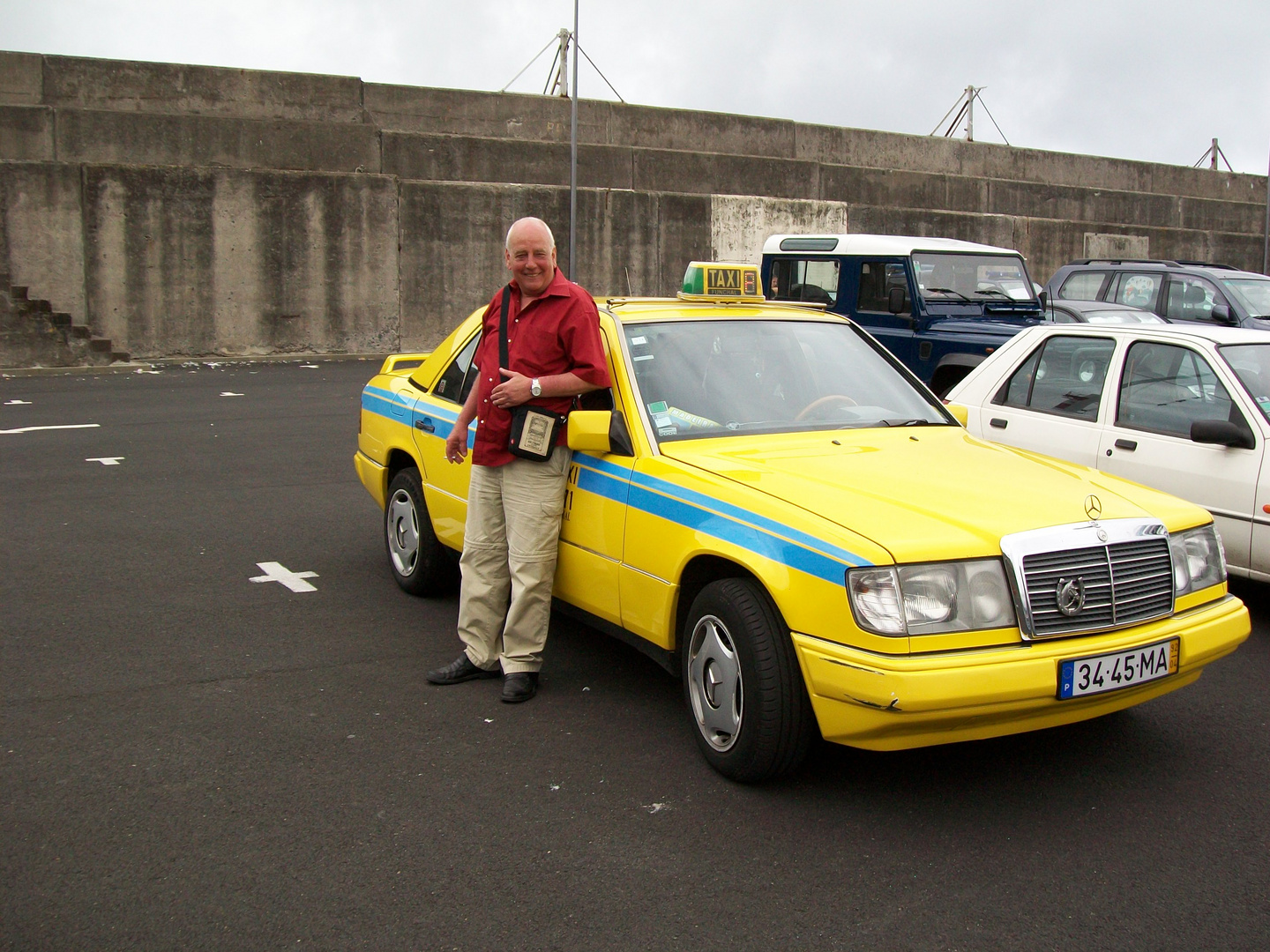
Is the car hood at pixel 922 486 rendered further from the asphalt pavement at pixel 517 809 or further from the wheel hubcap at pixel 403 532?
the wheel hubcap at pixel 403 532

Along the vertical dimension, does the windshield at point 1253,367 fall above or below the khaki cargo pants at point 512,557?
above

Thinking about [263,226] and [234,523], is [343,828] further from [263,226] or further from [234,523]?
[263,226]

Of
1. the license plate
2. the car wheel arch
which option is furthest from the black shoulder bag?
the license plate

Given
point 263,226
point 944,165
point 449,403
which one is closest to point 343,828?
point 449,403

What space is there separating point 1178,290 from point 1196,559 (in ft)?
30.2

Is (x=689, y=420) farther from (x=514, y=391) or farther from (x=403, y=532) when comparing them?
(x=403, y=532)

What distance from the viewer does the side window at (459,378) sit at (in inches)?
223

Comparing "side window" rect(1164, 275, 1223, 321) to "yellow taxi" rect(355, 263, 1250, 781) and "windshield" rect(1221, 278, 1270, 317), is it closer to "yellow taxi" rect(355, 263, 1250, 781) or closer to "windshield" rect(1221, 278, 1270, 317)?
"windshield" rect(1221, 278, 1270, 317)

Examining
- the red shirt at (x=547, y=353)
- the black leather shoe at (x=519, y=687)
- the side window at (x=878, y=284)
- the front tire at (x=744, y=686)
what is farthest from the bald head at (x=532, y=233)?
the side window at (x=878, y=284)

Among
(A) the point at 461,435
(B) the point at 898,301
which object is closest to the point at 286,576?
(A) the point at 461,435

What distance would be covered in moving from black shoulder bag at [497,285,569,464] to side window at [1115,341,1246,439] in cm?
330

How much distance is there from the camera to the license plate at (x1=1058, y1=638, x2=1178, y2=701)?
351 centimetres

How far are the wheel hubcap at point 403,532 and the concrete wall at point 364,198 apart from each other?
673 inches

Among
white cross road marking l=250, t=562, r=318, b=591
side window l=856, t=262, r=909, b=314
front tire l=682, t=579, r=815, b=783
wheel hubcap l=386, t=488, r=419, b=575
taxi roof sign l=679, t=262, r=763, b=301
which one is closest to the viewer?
front tire l=682, t=579, r=815, b=783
